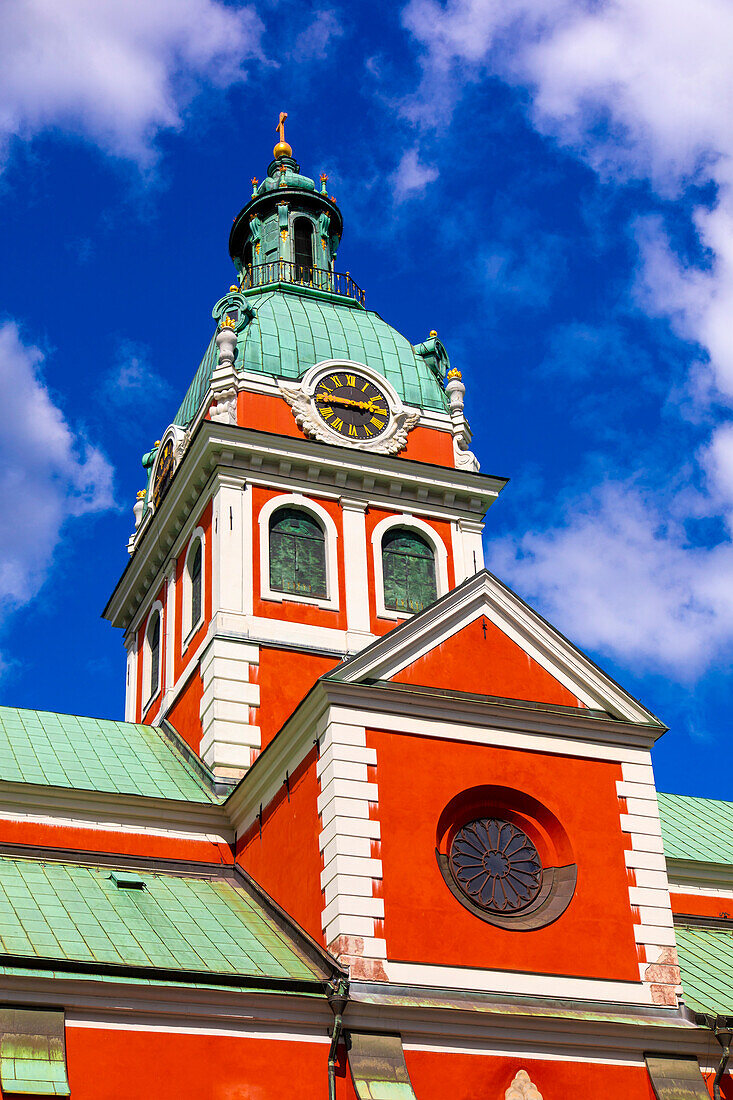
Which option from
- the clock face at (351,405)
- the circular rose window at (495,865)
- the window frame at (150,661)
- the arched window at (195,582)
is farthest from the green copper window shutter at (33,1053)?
the clock face at (351,405)

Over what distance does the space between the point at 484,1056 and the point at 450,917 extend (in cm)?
211

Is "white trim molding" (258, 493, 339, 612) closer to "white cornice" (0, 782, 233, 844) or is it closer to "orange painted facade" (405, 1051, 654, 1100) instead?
"white cornice" (0, 782, 233, 844)

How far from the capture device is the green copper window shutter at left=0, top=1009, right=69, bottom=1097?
61.7 ft

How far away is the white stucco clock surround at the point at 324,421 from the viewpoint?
35.0 metres

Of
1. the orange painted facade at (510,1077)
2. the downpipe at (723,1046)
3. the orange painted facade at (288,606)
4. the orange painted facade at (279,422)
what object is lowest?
the orange painted facade at (510,1077)

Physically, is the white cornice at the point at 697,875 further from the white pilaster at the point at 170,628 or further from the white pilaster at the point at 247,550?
the white pilaster at the point at 170,628

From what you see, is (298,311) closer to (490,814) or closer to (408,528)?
(408,528)

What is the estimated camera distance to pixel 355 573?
33.4m

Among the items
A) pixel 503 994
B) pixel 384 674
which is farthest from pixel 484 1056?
pixel 384 674

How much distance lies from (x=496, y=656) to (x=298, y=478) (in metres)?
9.84

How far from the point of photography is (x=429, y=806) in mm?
23609

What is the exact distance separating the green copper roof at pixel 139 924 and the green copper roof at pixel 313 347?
14.4 meters

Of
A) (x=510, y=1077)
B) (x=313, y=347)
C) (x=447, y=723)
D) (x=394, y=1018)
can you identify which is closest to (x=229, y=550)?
(x=313, y=347)

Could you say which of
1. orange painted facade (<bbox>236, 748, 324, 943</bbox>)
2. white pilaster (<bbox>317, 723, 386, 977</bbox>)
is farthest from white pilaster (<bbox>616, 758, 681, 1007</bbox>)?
orange painted facade (<bbox>236, 748, 324, 943</bbox>)
